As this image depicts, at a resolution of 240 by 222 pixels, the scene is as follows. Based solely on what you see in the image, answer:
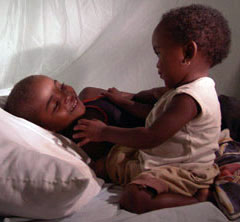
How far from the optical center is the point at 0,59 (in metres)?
1.48

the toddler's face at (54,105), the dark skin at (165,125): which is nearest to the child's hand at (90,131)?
the dark skin at (165,125)

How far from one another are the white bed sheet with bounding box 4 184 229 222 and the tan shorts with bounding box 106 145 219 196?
0.09 metres

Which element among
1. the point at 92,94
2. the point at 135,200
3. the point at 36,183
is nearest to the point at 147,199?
the point at 135,200

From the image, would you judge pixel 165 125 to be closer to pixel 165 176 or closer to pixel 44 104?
pixel 165 176

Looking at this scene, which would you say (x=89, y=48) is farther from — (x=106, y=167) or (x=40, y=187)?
(x=40, y=187)

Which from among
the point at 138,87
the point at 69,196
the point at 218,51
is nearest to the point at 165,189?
the point at 69,196

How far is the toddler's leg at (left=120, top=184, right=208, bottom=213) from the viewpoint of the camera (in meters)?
0.77

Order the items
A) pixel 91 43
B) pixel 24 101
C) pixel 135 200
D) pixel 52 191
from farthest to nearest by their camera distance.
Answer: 1. pixel 91 43
2. pixel 24 101
3. pixel 135 200
4. pixel 52 191

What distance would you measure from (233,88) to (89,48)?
2.71 feet

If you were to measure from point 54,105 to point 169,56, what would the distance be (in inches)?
16.2

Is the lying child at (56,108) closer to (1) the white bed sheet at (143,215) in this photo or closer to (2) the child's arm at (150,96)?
(2) the child's arm at (150,96)

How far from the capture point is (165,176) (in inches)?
33.3

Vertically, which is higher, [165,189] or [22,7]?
[22,7]

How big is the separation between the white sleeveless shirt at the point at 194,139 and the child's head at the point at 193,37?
0.22 feet
